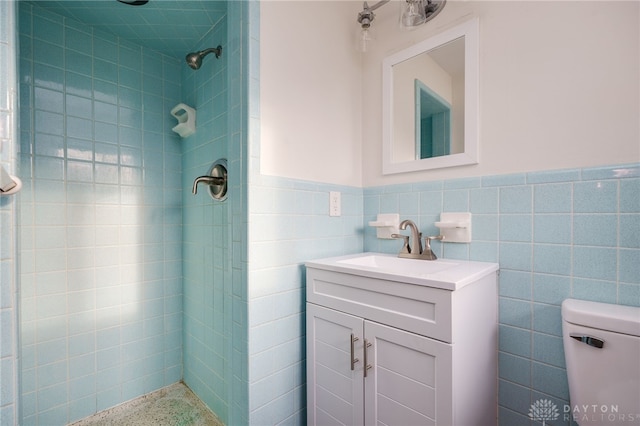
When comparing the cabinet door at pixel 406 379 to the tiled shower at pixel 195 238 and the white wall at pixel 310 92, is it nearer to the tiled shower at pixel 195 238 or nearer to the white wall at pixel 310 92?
Result: the tiled shower at pixel 195 238

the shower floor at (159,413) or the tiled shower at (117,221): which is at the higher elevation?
the tiled shower at (117,221)

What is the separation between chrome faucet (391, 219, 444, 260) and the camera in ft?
4.03

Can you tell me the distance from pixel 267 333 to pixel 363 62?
1521 mm

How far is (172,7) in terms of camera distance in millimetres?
1411

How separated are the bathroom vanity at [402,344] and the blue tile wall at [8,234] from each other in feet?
2.87

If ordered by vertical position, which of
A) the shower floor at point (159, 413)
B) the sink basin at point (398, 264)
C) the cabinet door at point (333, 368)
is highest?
the sink basin at point (398, 264)

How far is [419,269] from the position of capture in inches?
45.3

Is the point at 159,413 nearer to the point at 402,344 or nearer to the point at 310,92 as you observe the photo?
the point at 402,344

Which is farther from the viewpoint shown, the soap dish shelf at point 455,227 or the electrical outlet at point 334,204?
the electrical outlet at point 334,204

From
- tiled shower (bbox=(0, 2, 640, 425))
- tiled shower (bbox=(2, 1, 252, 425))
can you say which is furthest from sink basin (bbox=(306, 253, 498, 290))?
tiled shower (bbox=(2, 1, 252, 425))

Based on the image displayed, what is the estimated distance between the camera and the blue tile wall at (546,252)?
34.0 inches

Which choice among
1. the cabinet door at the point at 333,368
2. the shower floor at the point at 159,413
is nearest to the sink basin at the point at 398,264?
the cabinet door at the point at 333,368

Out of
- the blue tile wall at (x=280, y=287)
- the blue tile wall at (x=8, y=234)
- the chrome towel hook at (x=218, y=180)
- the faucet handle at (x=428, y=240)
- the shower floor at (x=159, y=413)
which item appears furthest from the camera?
the shower floor at (x=159, y=413)

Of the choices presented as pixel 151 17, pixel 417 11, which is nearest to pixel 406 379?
pixel 417 11
